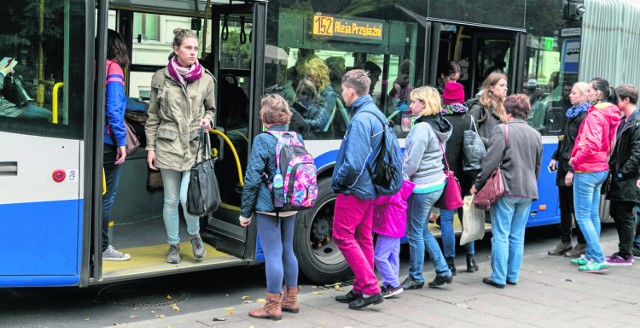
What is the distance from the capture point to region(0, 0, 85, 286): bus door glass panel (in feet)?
17.6

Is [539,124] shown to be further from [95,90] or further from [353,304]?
[95,90]

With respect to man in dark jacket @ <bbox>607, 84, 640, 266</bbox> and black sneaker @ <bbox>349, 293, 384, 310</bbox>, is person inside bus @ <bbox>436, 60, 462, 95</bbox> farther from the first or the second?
black sneaker @ <bbox>349, 293, 384, 310</bbox>

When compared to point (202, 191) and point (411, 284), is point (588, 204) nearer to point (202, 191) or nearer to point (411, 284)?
point (411, 284)

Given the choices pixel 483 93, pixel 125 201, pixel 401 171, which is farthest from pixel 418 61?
pixel 125 201

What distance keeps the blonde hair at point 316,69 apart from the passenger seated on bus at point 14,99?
2181 mm

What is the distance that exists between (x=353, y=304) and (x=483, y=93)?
2640 mm

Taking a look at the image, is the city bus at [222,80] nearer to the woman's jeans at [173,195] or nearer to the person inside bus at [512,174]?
the woman's jeans at [173,195]

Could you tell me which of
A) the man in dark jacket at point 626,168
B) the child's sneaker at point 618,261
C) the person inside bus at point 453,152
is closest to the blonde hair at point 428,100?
the person inside bus at point 453,152

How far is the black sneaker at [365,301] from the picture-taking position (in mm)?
6227

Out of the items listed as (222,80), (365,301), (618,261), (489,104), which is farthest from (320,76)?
(618,261)

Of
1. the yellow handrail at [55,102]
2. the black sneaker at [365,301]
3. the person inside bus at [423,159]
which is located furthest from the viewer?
the person inside bus at [423,159]

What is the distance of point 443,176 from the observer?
685cm

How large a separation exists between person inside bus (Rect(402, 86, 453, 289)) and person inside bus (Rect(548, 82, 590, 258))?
206cm

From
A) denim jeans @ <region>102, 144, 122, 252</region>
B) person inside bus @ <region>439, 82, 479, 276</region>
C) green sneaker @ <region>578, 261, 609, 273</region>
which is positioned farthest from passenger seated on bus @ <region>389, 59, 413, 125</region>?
denim jeans @ <region>102, 144, 122, 252</region>
